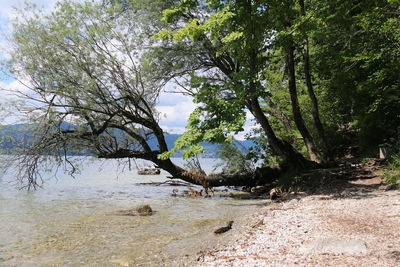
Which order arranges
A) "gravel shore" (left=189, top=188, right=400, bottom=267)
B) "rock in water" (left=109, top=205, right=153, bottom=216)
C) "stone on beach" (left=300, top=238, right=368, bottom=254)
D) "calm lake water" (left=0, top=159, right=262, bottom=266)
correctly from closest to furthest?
"gravel shore" (left=189, top=188, right=400, bottom=267) → "stone on beach" (left=300, top=238, right=368, bottom=254) → "calm lake water" (left=0, top=159, right=262, bottom=266) → "rock in water" (left=109, top=205, right=153, bottom=216)

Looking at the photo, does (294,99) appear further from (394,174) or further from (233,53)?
(394,174)

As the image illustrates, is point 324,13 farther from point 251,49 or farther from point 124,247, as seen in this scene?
point 124,247

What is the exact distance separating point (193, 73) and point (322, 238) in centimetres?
948

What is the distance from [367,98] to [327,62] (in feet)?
10.2

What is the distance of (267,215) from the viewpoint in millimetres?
9109

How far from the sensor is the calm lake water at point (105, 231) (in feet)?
21.8

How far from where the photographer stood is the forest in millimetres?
11492

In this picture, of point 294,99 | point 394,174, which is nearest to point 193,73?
point 294,99

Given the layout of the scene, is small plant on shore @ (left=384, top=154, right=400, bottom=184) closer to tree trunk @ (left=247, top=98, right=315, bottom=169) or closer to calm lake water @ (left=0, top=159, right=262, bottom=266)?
tree trunk @ (left=247, top=98, right=315, bottom=169)

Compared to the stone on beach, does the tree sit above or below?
above

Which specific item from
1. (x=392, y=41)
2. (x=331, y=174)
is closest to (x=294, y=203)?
(x=331, y=174)

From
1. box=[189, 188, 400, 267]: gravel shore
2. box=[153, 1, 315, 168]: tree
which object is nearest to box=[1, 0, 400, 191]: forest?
box=[153, 1, 315, 168]: tree

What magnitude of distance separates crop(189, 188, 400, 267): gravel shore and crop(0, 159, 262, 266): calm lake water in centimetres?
116

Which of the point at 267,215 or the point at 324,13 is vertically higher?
the point at 324,13
